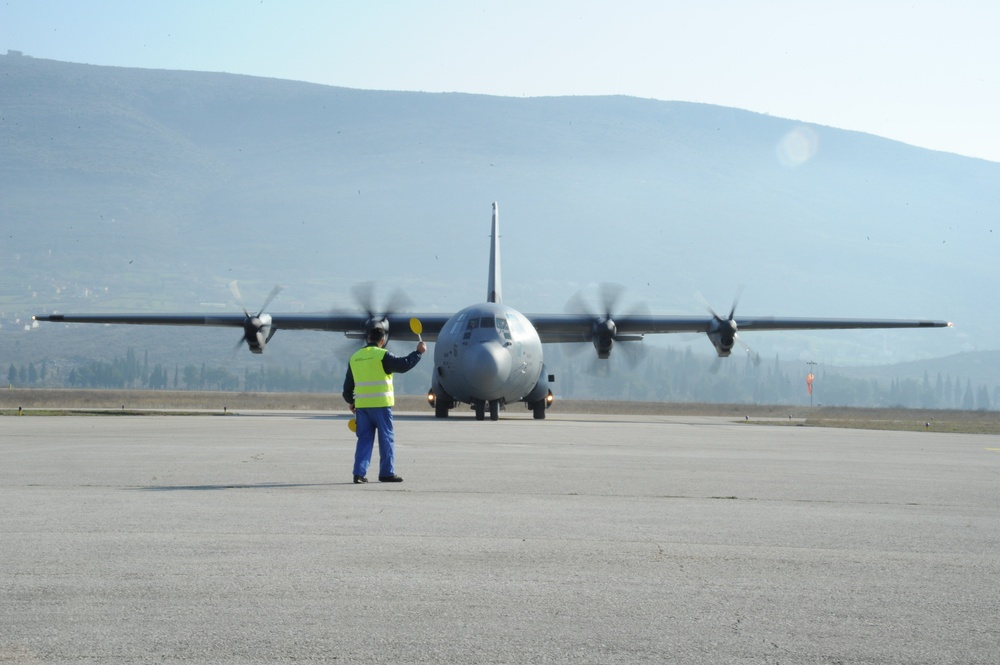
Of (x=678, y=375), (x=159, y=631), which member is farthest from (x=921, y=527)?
(x=678, y=375)

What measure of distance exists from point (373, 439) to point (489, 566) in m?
5.88

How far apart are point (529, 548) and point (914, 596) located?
2.68m

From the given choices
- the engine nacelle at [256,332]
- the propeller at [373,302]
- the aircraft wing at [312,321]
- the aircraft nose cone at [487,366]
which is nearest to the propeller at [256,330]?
the engine nacelle at [256,332]

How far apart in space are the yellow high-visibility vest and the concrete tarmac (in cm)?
102

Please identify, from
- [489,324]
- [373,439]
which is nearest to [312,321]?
[489,324]

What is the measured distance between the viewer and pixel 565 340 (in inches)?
1925

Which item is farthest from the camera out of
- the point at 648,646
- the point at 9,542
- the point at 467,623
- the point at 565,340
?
the point at 565,340

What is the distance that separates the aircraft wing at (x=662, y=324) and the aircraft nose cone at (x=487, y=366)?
1114 cm

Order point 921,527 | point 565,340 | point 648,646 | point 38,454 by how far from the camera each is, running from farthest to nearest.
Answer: point 565,340, point 38,454, point 921,527, point 648,646

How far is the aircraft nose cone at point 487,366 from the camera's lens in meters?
32.7

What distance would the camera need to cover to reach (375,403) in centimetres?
1337

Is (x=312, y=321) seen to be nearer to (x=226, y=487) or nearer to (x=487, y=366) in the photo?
(x=487, y=366)

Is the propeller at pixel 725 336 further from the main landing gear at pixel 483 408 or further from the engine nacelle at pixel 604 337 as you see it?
the main landing gear at pixel 483 408

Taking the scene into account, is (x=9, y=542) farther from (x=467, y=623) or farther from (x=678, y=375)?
(x=678, y=375)
